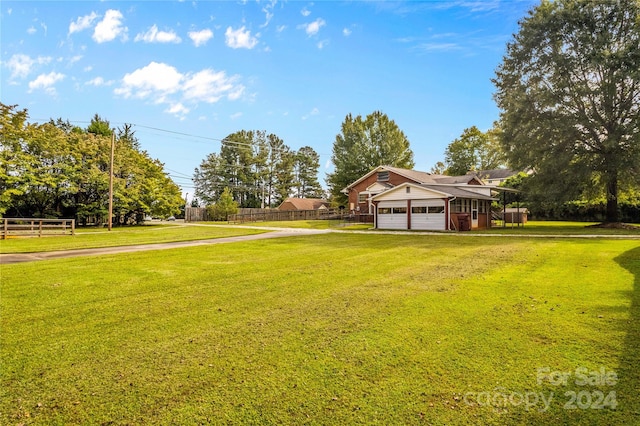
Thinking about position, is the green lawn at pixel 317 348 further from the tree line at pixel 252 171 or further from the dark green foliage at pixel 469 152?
the tree line at pixel 252 171

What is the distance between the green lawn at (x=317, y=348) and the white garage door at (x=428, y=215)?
52.9 feet

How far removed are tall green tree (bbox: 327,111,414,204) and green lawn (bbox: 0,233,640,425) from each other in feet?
141

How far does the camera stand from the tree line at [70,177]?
23781 millimetres

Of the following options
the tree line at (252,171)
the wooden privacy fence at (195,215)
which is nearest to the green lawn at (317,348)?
the wooden privacy fence at (195,215)

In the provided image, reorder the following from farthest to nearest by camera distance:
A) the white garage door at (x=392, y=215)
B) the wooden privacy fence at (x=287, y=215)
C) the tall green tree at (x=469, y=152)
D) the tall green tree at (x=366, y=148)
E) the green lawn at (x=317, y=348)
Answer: the tall green tree at (x=469, y=152) → the tall green tree at (x=366, y=148) → the wooden privacy fence at (x=287, y=215) → the white garage door at (x=392, y=215) → the green lawn at (x=317, y=348)

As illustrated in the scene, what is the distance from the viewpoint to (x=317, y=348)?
12.5 ft

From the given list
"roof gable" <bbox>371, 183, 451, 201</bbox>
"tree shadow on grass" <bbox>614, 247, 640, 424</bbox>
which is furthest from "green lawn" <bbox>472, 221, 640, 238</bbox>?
"tree shadow on grass" <bbox>614, 247, 640, 424</bbox>

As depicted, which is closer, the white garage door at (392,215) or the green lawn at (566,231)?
the green lawn at (566,231)

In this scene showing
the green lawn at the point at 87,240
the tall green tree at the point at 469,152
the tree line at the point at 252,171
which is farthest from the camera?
the tree line at the point at 252,171

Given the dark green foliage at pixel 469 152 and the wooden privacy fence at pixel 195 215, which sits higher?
the dark green foliage at pixel 469 152

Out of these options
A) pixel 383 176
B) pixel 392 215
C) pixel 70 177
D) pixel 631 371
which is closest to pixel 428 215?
pixel 392 215

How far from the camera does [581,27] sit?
878 inches

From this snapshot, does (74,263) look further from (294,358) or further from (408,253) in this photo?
(408,253)

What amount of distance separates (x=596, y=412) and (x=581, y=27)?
28880mm
